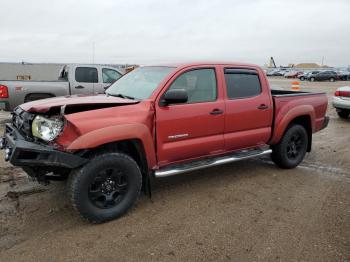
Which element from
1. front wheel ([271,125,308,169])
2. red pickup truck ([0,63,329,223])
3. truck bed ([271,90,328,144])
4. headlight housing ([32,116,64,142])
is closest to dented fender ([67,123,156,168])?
red pickup truck ([0,63,329,223])

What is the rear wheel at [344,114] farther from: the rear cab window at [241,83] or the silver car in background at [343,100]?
the rear cab window at [241,83]

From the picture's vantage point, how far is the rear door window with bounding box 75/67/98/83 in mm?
9959

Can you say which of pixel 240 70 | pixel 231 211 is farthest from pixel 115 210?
pixel 240 70

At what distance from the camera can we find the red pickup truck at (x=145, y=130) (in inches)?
144

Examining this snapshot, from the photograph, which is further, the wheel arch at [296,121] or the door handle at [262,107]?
the wheel arch at [296,121]

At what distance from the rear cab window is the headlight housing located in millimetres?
2403

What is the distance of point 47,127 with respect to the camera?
3693 mm

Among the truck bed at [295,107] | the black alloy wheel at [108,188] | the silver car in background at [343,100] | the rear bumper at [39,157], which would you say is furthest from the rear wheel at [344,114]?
the rear bumper at [39,157]

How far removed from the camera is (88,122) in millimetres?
3678

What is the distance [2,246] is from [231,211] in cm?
250

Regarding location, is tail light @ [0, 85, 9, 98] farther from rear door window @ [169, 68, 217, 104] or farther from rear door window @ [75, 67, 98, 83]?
rear door window @ [169, 68, 217, 104]

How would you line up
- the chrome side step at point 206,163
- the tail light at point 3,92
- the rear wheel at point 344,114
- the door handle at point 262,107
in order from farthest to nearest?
the rear wheel at point 344,114 < the tail light at point 3,92 < the door handle at point 262,107 < the chrome side step at point 206,163

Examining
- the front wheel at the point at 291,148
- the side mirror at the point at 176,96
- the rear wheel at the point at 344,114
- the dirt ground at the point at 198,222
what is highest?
the side mirror at the point at 176,96

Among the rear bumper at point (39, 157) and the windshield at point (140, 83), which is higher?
the windshield at point (140, 83)
